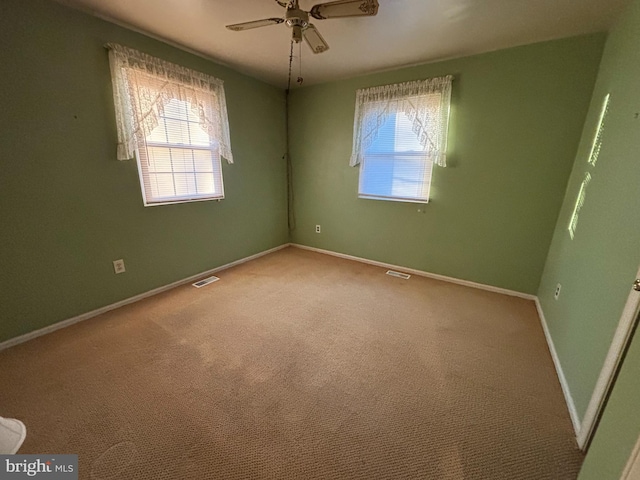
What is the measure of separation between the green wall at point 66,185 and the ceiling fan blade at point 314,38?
5.07 feet

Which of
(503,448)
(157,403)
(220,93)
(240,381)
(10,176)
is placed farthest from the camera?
(220,93)

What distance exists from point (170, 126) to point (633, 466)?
3.40 metres

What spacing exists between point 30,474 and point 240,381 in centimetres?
86

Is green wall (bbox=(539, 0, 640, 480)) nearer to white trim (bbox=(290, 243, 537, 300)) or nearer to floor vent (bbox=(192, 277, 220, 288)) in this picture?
white trim (bbox=(290, 243, 537, 300))

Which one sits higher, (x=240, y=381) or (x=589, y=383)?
(x=589, y=383)

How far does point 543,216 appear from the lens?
2477mm

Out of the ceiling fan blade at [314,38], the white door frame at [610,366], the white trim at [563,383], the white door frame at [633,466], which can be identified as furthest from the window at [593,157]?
the ceiling fan blade at [314,38]

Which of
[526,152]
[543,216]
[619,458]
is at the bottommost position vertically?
[619,458]

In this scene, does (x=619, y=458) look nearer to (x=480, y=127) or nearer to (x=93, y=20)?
(x=480, y=127)

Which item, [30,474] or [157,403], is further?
[157,403]

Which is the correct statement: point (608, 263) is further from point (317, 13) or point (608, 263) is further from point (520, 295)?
point (317, 13)

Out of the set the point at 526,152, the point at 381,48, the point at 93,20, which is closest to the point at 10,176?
the point at 93,20

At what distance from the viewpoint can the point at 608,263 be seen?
4.41 feet

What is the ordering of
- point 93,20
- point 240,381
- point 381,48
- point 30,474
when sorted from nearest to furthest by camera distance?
point 30,474
point 240,381
point 93,20
point 381,48
